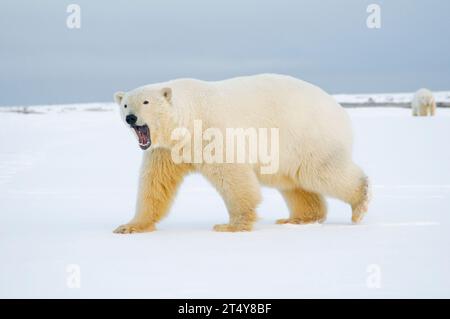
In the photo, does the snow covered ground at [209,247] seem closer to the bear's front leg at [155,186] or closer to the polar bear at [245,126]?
the bear's front leg at [155,186]

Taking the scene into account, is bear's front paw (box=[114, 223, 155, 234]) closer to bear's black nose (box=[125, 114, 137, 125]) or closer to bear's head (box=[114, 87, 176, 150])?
bear's head (box=[114, 87, 176, 150])

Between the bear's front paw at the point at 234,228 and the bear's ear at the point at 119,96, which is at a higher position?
the bear's ear at the point at 119,96

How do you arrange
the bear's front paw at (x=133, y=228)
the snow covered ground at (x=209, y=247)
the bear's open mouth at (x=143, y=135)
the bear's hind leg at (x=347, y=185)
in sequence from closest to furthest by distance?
the snow covered ground at (x=209, y=247), the bear's open mouth at (x=143, y=135), the bear's front paw at (x=133, y=228), the bear's hind leg at (x=347, y=185)

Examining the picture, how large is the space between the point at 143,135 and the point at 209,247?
1.39m

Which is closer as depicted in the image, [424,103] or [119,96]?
[119,96]

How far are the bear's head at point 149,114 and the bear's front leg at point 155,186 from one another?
0.82 feet

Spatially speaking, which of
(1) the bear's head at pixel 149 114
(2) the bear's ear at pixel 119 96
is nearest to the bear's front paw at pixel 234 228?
(1) the bear's head at pixel 149 114

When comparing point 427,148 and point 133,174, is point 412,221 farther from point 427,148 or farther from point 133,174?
point 427,148

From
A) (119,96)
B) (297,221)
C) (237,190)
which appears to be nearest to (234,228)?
(237,190)

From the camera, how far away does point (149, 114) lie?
583 centimetres

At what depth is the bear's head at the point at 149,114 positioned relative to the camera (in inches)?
229

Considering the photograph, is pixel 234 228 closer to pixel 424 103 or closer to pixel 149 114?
pixel 149 114

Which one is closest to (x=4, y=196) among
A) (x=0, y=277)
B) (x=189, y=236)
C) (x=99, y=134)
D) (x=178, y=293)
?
(x=189, y=236)

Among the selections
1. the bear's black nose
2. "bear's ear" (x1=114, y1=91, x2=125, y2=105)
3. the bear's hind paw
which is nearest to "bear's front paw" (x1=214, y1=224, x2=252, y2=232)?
the bear's hind paw
